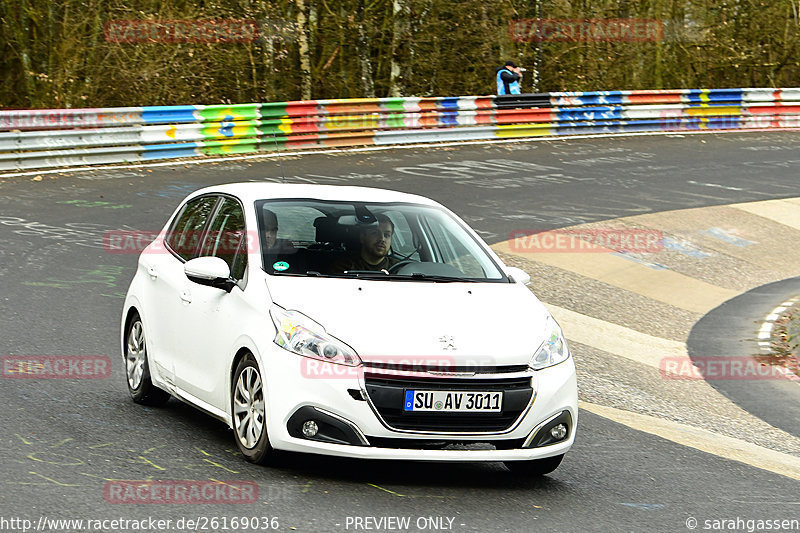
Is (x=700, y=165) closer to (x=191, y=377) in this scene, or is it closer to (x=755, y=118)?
(x=755, y=118)

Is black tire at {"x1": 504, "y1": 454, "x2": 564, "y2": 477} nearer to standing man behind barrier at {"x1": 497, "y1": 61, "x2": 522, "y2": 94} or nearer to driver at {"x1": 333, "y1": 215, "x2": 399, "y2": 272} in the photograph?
driver at {"x1": 333, "y1": 215, "x2": 399, "y2": 272}

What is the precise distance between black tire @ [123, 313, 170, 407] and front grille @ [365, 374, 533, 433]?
2322 mm

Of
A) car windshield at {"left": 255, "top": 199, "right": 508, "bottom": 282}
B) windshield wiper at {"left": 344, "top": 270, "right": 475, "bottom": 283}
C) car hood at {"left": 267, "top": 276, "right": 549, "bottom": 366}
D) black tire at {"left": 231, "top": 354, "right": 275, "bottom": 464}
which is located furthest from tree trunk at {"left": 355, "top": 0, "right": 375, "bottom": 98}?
black tire at {"left": 231, "top": 354, "right": 275, "bottom": 464}

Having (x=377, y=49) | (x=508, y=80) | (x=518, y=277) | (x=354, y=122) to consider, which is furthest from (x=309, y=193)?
(x=377, y=49)

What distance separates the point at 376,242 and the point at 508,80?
22643mm

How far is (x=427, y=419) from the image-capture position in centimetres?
587

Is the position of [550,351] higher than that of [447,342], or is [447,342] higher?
[447,342]

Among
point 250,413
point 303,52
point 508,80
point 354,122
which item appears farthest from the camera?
point 303,52

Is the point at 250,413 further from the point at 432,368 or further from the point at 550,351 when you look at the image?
the point at 550,351

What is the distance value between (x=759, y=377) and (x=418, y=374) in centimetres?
653

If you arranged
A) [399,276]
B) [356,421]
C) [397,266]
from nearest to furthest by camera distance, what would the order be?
[356,421]
[399,276]
[397,266]

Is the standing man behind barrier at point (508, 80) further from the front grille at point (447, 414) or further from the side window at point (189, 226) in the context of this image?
the front grille at point (447, 414)

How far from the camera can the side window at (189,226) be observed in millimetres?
7555

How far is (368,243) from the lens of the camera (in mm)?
7098
